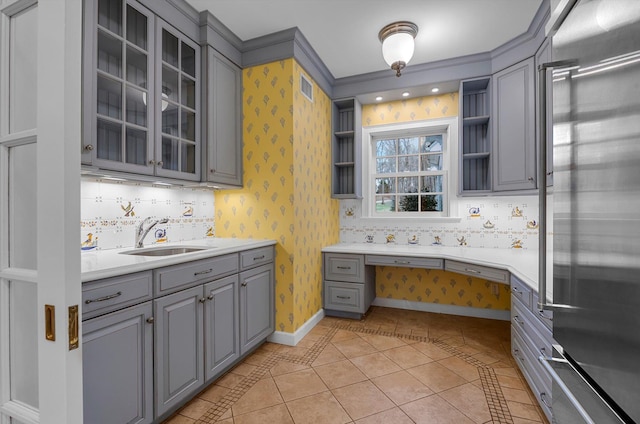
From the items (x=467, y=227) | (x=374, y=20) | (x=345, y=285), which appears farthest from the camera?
(x=467, y=227)

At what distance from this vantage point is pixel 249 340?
7.92 ft

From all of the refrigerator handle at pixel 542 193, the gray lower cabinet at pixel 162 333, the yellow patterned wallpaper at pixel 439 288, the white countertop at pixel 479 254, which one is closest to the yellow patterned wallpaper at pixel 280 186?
the gray lower cabinet at pixel 162 333

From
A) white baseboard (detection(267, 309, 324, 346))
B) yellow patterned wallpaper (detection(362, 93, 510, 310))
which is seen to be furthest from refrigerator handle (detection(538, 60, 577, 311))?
yellow patterned wallpaper (detection(362, 93, 510, 310))

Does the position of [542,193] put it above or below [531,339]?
above

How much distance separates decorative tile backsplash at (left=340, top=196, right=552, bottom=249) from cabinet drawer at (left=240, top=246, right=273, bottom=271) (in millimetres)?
1537

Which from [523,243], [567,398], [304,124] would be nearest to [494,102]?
[523,243]

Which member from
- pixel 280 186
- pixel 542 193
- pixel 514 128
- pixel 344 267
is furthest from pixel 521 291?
pixel 280 186

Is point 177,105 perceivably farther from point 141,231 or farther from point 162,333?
point 162,333

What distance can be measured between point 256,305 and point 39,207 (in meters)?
1.92

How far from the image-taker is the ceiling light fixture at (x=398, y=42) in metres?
2.51

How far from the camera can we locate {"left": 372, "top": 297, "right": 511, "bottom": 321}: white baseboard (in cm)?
337

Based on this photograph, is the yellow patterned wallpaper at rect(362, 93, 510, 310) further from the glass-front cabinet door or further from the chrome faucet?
the chrome faucet

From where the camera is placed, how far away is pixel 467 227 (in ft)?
11.3

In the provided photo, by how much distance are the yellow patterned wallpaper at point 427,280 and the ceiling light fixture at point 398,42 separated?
3.98 ft
